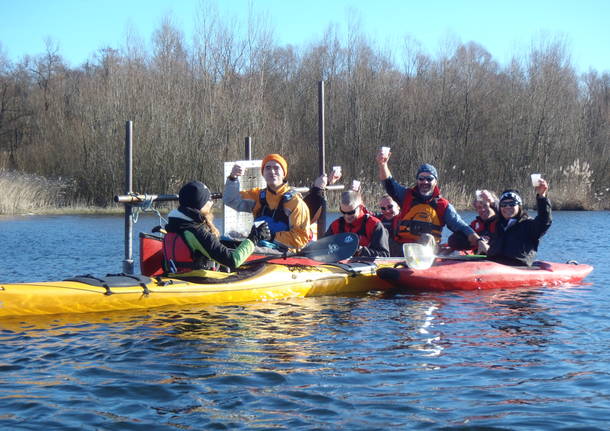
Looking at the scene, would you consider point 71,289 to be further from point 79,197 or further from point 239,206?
point 79,197

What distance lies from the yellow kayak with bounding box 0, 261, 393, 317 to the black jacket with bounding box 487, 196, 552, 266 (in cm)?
152

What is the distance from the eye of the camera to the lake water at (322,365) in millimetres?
4418

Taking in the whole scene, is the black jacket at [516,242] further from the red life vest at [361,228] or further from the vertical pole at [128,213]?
the vertical pole at [128,213]

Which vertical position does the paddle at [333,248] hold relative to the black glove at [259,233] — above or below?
below

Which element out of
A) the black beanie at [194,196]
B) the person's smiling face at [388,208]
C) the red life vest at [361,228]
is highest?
the black beanie at [194,196]

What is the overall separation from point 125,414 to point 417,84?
1092 inches

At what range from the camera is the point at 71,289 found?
6914mm

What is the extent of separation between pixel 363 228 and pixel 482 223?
67.1 inches

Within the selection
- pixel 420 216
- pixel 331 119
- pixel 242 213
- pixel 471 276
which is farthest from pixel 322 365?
pixel 331 119

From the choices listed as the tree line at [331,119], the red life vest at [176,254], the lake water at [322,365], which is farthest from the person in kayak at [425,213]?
the tree line at [331,119]

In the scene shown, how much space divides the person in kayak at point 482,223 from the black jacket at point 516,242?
10.6 inches

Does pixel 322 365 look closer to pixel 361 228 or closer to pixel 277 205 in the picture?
pixel 277 205

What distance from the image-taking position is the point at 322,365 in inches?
214

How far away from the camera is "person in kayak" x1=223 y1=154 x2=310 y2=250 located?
8516 millimetres
